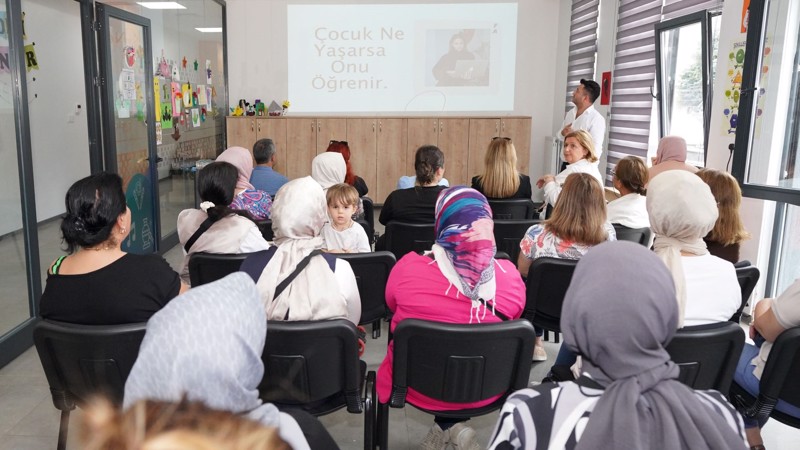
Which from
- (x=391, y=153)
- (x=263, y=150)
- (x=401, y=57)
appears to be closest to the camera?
(x=263, y=150)

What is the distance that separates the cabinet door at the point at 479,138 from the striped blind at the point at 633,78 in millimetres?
1776

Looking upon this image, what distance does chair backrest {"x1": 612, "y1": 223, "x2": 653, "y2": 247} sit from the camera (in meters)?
3.20

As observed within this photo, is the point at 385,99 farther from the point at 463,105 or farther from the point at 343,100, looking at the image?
the point at 463,105

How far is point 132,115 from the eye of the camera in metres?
4.96

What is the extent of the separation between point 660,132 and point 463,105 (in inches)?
129

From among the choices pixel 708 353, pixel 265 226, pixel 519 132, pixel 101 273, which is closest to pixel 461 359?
pixel 708 353

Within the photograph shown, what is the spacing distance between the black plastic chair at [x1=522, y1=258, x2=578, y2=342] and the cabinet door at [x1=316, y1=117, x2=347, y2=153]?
543 centimetres

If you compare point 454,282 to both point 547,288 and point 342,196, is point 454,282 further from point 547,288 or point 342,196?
point 342,196

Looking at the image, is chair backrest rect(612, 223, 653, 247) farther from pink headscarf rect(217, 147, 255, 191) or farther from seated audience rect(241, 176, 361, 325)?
pink headscarf rect(217, 147, 255, 191)

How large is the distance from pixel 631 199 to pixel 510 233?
28.0 inches

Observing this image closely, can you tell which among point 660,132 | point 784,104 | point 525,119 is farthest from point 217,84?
point 784,104

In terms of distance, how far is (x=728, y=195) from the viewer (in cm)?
269

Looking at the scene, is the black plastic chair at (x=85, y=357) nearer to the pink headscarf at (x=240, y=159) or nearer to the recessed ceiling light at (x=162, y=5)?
the pink headscarf at (x=240, y=159)

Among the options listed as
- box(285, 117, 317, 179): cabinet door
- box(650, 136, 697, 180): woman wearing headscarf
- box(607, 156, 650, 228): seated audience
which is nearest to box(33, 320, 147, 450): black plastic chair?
box(607, 156, 650, 228): seated audience
